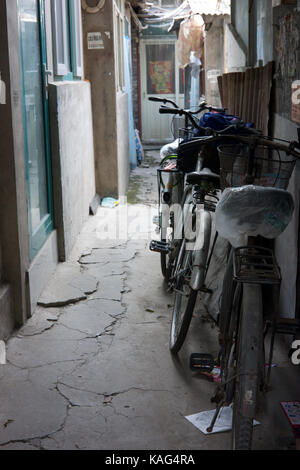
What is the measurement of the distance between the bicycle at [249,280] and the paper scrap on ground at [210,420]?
13cm

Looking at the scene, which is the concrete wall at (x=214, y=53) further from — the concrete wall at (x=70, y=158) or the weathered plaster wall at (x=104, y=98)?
the concrete wall at (x=70, y=158)

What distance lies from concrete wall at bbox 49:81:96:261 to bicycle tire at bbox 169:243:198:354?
6.87ft

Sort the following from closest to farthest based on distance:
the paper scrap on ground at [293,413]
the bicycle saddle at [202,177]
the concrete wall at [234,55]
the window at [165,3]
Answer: the paper scrap on ground at [293,413]
the bicycle saddle at [202,177]
the concrete wall at [234,55]
the window at [165,3]

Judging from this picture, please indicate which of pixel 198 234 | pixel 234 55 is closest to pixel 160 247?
pixel 198 234

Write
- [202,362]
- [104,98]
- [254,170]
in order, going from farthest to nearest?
[104,98] → [202,362] → [254,170]

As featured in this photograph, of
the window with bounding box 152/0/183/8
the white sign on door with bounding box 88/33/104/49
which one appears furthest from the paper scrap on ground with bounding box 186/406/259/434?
the window with bounding box 152/0/183/8

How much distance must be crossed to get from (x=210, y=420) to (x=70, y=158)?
404 cm

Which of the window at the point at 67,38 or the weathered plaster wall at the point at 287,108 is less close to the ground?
the window at the point at 67,38

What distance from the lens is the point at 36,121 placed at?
5059 millimetres

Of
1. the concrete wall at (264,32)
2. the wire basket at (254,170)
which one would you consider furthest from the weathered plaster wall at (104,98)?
the wire basket at (254,170)

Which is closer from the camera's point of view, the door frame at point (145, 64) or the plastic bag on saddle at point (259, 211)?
the plastic bag on saddle at point (259, 211)

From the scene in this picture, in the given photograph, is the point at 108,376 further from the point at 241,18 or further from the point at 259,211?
the point at 241,18

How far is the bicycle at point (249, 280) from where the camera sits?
7.63 feet
